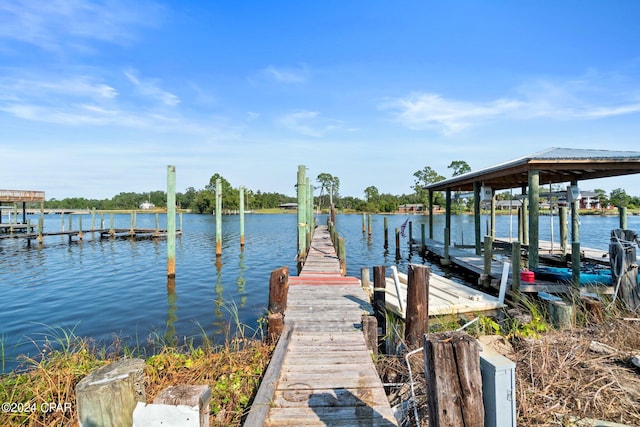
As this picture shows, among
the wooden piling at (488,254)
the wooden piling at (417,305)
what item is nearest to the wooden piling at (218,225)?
the wooden piling at (488,254)

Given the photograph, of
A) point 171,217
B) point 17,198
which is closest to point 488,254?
point 171,217

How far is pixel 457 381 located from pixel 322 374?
2.31 m

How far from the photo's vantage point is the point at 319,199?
83250 millimetres

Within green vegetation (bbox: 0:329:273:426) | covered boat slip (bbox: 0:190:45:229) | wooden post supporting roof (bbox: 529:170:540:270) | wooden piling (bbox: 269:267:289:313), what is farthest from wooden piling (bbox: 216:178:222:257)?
covered boat slip (bbox: 0:190:45:229)

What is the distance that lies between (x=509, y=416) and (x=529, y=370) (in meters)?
1.73

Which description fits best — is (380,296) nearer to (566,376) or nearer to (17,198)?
(566,376)

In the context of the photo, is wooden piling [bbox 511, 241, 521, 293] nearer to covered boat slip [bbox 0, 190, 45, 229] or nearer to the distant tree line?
covered boat slip [bbox 0, 190, 45, 229]

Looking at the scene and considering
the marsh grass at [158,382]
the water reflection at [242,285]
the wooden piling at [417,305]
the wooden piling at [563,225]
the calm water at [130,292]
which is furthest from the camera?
the wooden piling at [563,225]

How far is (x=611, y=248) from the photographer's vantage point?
24.1 ft

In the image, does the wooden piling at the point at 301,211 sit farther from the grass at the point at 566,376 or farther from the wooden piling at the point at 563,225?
the wooden piling at the point at 563,225

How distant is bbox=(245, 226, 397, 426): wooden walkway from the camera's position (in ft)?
11.1

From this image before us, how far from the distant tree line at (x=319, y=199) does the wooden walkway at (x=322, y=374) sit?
2798 inches

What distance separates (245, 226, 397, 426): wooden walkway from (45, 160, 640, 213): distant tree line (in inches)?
2798

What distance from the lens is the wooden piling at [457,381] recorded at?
2.27m
